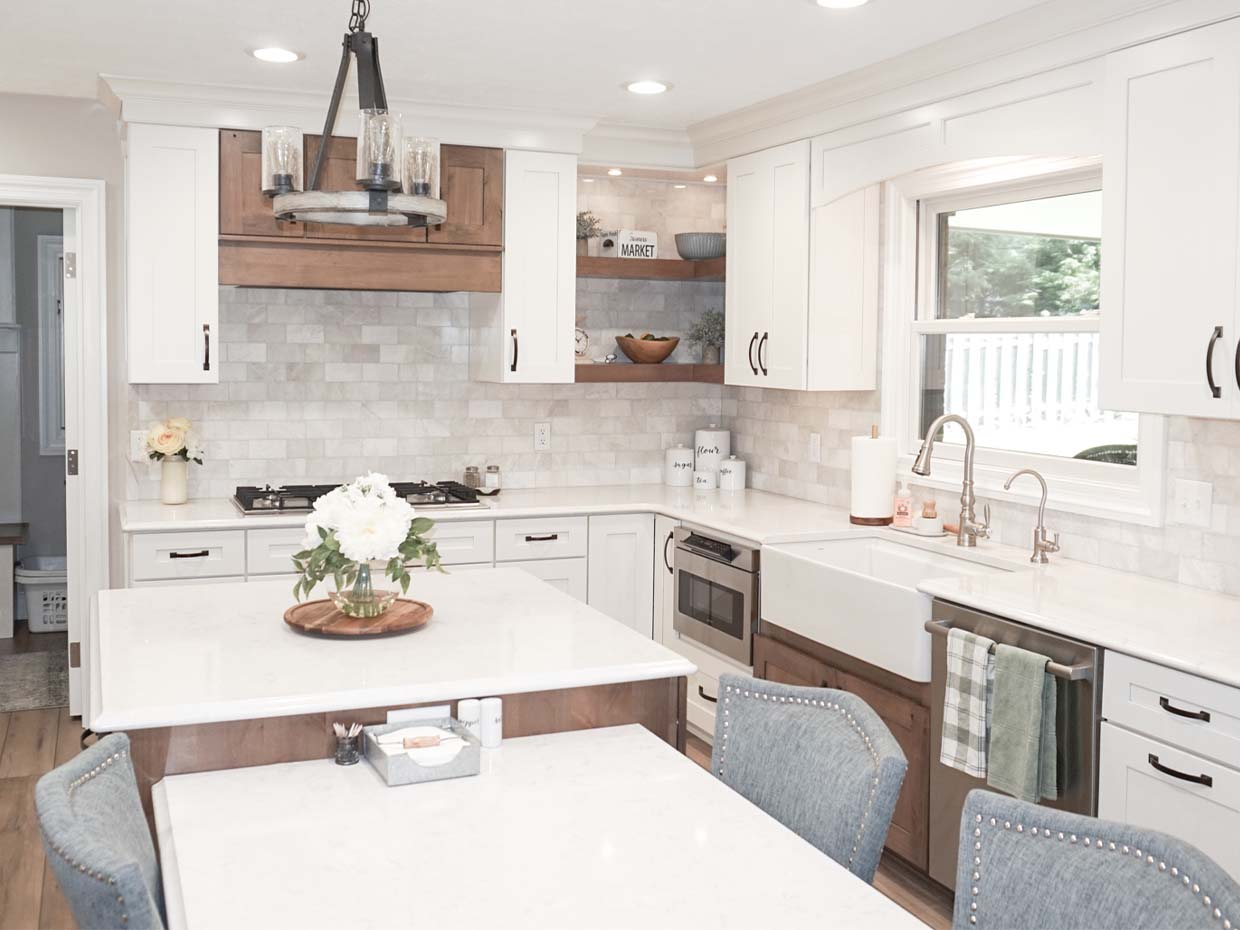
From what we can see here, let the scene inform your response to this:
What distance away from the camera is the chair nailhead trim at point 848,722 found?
6.36ft

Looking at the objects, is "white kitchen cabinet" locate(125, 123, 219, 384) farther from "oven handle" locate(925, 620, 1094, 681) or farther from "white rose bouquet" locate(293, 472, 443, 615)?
"oven handle" locate(925, 620, 1094, 681)

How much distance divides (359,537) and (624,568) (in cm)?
249

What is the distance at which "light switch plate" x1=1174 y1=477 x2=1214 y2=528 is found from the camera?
3270 mm

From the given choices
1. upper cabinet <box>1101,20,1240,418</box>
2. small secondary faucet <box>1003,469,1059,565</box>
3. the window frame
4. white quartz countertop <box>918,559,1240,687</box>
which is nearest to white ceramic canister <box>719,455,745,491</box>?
the window frame

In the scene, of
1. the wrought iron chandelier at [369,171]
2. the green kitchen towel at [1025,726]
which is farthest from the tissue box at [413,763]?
the green kitchen towel at [1025,726]

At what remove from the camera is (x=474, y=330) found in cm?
530

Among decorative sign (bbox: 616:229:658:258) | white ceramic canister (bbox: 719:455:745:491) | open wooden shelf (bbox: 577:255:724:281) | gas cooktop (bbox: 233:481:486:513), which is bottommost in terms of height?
gas cooktop (bbox: 233:481:486:513)

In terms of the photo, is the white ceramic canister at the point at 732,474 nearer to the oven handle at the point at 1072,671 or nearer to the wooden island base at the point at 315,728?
the oven handle at the point at 1072,671

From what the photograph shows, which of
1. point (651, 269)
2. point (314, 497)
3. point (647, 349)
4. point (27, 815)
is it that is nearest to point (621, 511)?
point (647, 349)

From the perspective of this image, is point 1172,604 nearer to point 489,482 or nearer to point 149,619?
point 149,619

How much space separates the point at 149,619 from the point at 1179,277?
2565mm

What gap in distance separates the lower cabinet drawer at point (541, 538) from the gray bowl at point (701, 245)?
1.33 m

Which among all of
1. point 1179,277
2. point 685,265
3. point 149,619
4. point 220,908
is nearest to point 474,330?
point 685,265

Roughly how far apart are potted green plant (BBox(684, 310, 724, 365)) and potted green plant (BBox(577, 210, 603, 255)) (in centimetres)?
60
